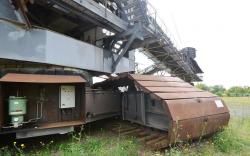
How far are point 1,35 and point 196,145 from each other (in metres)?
5.68

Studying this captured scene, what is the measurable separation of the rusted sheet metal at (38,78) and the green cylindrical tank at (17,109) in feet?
1.53

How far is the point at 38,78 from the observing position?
589cm

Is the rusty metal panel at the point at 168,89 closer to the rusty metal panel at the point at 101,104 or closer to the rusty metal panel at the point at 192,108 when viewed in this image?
the rusty metal panel at the point at 192,108

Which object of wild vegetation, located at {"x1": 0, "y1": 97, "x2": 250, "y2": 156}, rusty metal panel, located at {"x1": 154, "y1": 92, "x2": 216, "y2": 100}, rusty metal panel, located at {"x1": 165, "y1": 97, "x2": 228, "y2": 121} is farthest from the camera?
rusty metal panel, located at {"x1": 154, "y1": 92, "x2": 216, "y2": 100}

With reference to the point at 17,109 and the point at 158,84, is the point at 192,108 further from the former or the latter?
the point at 17,109

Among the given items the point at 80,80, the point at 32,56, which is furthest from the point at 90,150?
the point at 32,56

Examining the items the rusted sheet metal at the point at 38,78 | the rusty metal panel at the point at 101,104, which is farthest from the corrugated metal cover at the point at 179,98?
the rusted sheet metal at the point at 38,78

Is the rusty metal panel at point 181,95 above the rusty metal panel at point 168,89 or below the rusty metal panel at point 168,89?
below

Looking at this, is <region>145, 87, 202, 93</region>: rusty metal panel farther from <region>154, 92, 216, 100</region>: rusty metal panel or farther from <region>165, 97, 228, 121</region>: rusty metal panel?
<region>165, 97, 228, 121</region>: rusty metal panel

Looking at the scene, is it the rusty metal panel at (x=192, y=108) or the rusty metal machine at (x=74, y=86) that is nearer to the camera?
the rusty metal panel at (x=192, y=108)

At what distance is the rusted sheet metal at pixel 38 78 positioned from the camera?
215 inches

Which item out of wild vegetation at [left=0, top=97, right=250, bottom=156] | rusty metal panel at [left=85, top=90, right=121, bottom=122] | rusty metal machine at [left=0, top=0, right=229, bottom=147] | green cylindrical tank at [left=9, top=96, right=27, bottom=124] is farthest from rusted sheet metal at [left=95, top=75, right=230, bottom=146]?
green cylindrical tank at [left=9, top=96, right=27, bottom=124]

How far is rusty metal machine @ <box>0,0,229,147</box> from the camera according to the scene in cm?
579

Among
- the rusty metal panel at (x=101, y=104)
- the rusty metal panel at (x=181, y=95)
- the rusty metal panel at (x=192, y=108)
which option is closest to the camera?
the rusty metal panel at (x=192, y=108)
